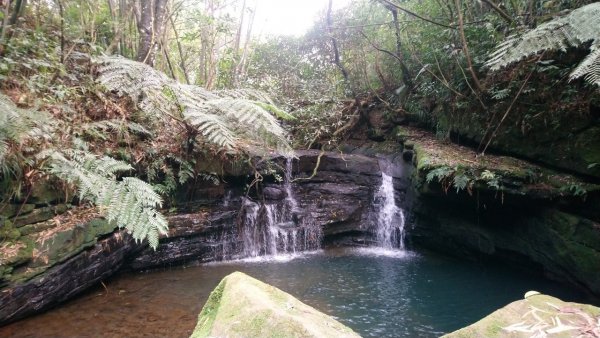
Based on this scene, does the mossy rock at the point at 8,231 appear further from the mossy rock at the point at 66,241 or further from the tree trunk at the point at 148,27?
the tree trunk at the point at 148,27

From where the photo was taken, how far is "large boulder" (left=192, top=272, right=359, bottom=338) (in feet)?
6.53

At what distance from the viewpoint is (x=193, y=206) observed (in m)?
6.93

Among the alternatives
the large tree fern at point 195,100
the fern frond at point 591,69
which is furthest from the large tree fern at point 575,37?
the large tree fern at point 195,100

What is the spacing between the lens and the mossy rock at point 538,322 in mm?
1996

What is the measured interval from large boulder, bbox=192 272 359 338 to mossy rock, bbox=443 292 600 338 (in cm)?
75

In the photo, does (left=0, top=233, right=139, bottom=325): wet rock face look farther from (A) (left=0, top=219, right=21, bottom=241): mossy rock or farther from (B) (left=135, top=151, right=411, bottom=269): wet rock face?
(B) (left=135, top=151, right=411, bottom=269): wet rock face

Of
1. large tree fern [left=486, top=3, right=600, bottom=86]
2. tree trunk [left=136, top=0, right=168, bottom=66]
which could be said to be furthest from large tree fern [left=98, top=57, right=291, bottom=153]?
large tree fern [left=486, top=3, right=600, bottom=86]

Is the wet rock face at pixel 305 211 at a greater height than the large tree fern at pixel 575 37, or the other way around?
the large tree fern at pixel 575 37

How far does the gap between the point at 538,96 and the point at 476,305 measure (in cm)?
349

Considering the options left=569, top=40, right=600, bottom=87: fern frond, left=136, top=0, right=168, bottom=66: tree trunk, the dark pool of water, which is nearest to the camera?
left=569, top=40, right=600, bottom=87: fern frond

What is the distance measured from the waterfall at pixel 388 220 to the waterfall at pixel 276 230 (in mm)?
1434

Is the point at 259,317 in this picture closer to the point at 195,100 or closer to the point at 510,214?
the point at 195,100

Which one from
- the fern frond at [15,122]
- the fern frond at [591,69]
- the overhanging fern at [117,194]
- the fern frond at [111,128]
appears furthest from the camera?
the fern frond at [111,128]

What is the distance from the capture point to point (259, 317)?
81.4 inches
